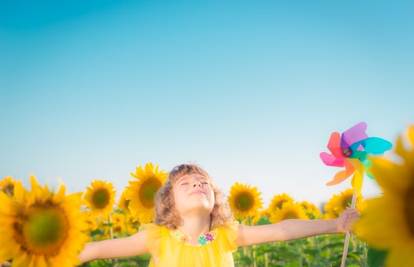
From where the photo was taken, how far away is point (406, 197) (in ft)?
3.78

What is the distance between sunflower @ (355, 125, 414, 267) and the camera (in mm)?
1131

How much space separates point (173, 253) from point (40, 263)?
121 centimetres

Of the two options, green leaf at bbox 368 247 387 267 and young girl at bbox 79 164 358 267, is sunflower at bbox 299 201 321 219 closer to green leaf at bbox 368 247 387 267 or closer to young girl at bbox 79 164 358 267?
young girl at bbox 79 164 358 267

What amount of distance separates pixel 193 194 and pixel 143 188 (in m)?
3.46

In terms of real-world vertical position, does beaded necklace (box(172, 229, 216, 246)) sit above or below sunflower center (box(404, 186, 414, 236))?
above

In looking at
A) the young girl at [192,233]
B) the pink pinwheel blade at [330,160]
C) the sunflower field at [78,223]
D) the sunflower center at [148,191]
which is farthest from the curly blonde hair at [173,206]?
the sunflower center at [148,191]

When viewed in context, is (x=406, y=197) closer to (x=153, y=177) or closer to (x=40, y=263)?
(x=40, y=263)

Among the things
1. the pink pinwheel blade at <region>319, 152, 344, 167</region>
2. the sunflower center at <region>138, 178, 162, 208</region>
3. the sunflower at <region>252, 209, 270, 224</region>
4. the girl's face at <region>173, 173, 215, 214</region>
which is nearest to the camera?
the pink pinwheel blade at <region>319, 152, 344, 167</region>

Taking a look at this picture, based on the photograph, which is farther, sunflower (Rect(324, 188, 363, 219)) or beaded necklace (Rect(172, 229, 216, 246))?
sunflower (Rect(324, 188, 363, 219))

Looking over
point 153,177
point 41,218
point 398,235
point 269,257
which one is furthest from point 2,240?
point 269,257

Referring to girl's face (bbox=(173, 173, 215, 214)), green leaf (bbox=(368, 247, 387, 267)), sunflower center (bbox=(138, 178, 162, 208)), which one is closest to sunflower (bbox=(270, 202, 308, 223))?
sunflower center (bbox=(138, 178, 162, 208))

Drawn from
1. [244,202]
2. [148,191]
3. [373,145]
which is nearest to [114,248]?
[373,145]

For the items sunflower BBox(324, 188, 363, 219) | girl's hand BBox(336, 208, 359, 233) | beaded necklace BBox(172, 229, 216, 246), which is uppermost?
sunflower BBox(324, 188, 363, 219)

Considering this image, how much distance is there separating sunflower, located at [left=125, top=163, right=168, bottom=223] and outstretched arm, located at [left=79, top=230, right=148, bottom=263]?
3.24 metres
